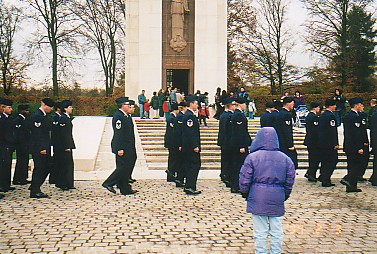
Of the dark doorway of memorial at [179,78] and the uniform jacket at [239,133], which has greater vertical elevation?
the dark doorway of memorial at [179,78]

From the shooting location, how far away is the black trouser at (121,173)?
10.2 metres

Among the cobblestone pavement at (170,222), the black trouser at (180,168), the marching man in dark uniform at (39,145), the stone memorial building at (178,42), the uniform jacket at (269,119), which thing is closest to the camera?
the cobblestone pavement at (170,222)

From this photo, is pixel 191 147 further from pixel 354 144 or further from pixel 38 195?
pixel 354 144

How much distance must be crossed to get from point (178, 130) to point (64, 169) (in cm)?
275

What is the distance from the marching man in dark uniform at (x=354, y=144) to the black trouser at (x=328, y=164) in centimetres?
45

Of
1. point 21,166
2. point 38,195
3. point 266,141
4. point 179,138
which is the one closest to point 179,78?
point 179,138

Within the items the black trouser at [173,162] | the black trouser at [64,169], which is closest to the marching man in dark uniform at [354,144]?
the black trouser at [173,162]

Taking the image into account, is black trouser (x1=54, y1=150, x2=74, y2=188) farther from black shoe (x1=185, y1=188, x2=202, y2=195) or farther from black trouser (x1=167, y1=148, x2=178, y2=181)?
black shoe (x1=185, y1=188, x2=202, y2=195)

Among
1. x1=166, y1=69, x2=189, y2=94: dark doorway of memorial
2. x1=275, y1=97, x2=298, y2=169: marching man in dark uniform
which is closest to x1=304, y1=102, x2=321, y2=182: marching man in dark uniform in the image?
x1=275, y1=97, x2=298, y2=169: marching man in dark uniform

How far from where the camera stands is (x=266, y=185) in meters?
5.54

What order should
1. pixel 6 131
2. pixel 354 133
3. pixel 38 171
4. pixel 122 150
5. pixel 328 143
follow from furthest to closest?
1. pixel 328 143
2. pixel 354 133
3. pixel 6 131
4. pixel 122 150
5. pixel 38 171

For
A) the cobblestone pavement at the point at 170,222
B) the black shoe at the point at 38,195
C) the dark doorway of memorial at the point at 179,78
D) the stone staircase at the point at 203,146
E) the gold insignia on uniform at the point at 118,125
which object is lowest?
the cobblestone pavement at the point at 170,222

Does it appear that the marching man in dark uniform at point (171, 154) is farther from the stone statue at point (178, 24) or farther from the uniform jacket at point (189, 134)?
the stone statue at point (178, 24)

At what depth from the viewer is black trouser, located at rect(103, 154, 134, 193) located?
10.2 meters
